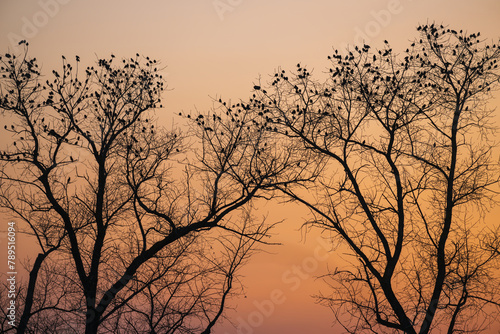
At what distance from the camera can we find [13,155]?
1595 cm

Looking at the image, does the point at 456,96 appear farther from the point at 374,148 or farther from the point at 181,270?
the point at 181,270

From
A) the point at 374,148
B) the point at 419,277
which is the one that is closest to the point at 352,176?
the point at 374,148

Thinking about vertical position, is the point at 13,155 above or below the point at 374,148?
above

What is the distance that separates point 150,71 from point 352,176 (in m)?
7.38

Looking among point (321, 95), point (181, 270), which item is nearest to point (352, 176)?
point (321, 95)

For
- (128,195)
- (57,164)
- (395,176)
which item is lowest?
(395,176)

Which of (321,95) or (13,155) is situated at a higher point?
(13,155)

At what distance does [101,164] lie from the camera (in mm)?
16297

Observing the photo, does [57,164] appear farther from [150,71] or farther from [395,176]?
[395,176]

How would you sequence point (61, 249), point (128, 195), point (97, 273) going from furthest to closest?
point (61, 249)
point (128, 195)
point (97, 273)

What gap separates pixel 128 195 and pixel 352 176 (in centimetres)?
725

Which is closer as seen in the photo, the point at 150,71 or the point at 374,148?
the point at 374,148

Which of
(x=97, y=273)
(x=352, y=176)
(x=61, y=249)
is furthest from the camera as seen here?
(x=61, y=249)

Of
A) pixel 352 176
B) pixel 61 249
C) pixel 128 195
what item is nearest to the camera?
pixel 352 176
